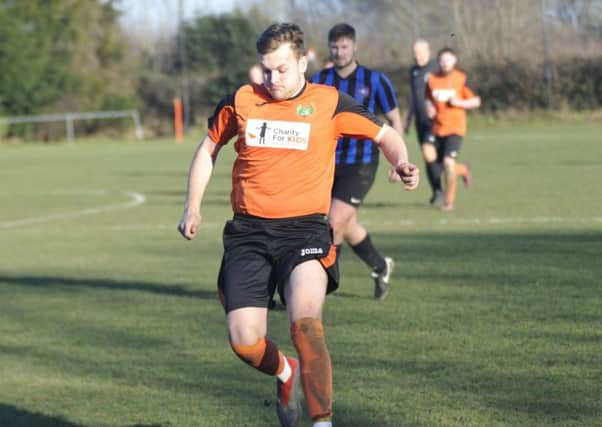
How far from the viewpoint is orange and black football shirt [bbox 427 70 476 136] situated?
16.5 meters

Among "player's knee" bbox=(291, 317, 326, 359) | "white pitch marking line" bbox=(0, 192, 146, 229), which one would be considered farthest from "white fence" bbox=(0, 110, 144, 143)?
"player's knee" bbox=(291, 317, 326, 359)

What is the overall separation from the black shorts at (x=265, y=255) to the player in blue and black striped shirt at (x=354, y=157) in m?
3.71

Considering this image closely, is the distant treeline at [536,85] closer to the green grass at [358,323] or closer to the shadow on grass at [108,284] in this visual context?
the green grass at [358,323]

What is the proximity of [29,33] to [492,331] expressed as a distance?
164 feet

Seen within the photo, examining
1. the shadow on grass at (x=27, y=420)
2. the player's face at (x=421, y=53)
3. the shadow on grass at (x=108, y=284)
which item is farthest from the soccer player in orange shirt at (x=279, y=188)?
the player's face at (x=421, y=53)

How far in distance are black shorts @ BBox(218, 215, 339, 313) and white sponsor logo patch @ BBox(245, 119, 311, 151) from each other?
338 mm

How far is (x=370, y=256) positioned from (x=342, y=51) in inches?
63.9

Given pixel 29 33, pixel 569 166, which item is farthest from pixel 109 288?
pixel 29 33

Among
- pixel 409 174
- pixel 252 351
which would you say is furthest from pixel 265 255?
pixel 409 174

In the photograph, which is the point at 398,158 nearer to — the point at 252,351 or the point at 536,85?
the point at 252,351

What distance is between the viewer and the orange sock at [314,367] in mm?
5062

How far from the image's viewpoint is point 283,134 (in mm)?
5520

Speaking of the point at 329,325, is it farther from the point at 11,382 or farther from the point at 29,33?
the point at 29,33

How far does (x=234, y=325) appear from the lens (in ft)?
17.9
